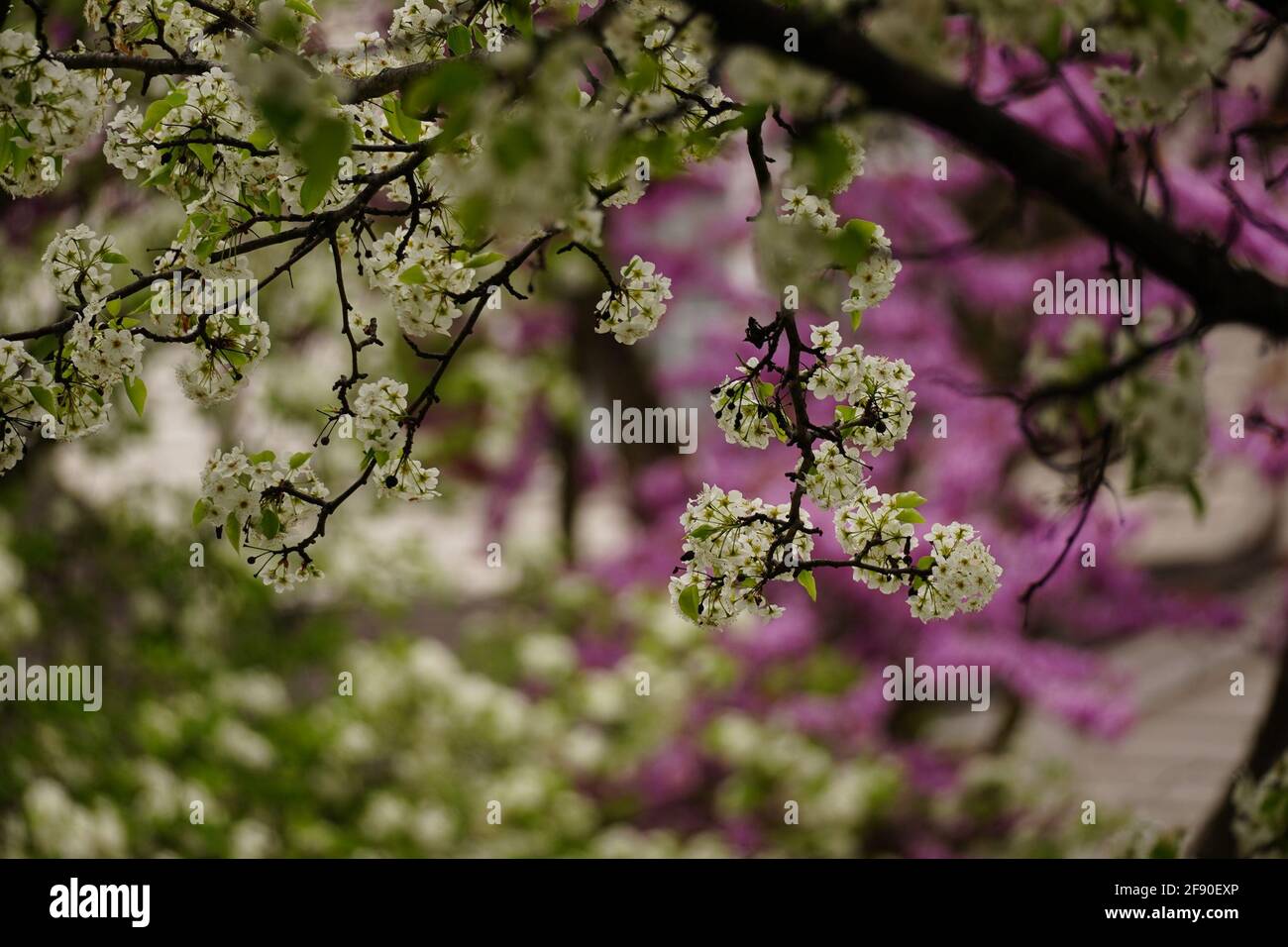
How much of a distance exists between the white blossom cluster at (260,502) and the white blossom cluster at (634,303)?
44 cm

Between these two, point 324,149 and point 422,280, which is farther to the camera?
point 422,280

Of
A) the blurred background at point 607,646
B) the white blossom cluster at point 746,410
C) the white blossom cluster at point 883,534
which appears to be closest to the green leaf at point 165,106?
the white blossom cluster at point 746,410

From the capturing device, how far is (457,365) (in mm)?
6570

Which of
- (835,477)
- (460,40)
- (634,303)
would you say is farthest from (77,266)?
(835,477)

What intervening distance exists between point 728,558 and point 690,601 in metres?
0.08

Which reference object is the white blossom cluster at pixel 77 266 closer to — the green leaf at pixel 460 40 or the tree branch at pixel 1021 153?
the green leaf at pixel 460 40

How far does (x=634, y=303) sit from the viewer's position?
1.47 meters

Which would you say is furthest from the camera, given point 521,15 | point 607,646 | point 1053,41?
point 607,646

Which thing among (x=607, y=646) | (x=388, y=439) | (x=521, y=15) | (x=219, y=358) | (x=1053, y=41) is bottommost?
(x=607, y=646)

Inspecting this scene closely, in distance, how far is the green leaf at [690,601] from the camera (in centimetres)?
149

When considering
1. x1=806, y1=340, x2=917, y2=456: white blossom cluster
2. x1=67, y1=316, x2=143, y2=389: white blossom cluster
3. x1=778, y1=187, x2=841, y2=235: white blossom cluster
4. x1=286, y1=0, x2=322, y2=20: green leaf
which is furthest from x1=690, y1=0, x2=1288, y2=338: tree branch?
x1=67, y1=316, x2=143, y2=389: white blossom cluster

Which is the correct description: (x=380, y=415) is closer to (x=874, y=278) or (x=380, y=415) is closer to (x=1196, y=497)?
(x=874, y=278)
